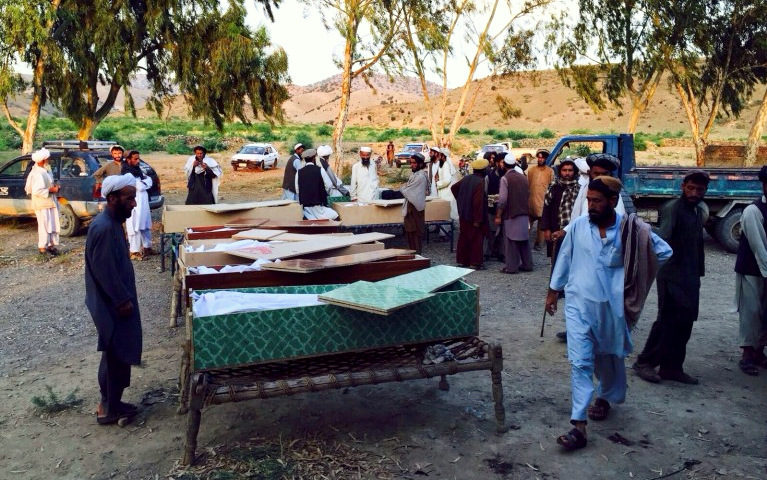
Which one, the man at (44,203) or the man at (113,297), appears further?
the man at (44,203)

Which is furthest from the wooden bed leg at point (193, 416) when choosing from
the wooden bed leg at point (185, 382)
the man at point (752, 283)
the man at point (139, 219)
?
the man at point (139, 219)

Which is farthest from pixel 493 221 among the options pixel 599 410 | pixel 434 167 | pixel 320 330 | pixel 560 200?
pixel 320 330

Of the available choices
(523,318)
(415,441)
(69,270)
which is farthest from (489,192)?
(415,441)

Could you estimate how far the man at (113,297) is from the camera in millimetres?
4195

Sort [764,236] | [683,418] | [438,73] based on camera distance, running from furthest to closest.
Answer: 1. [438,73]
2. [764,236]
3. [683,418]

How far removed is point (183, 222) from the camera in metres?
8.44

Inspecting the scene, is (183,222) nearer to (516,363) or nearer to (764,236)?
(516,363)

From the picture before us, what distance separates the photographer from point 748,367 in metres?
5.50

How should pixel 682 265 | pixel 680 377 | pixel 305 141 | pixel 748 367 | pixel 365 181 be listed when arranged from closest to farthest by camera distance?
pixel 682 265, pixel 680 377, pixel 748 367, pixel 365 181, pixel 305 141

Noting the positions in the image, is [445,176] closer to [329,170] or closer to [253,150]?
[329,170]

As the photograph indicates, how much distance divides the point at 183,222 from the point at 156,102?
12.6 m

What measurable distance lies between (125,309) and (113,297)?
0.35 feet

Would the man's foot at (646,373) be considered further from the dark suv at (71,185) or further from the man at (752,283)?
the dark suv at (71,185)

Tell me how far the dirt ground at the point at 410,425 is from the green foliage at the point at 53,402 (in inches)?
2.6
